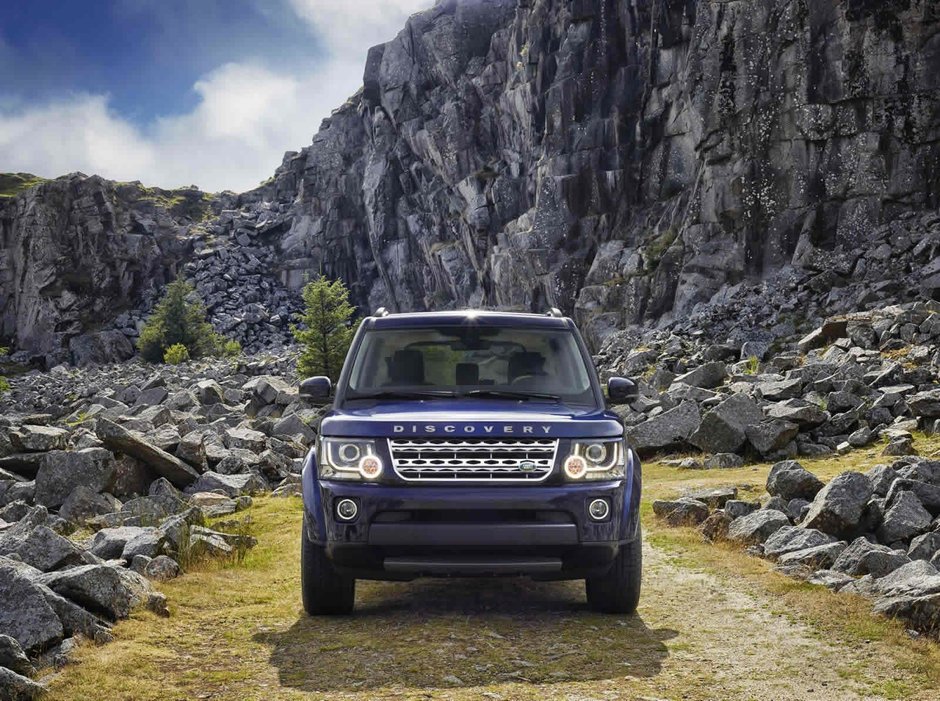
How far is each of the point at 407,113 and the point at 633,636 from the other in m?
112

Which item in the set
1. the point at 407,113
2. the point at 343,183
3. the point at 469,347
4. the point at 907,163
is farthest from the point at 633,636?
the point at 343,183

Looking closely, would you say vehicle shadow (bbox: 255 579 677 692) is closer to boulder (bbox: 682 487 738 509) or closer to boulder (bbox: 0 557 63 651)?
boulder (bbox: 0 557 63 651)

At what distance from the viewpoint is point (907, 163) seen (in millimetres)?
52812

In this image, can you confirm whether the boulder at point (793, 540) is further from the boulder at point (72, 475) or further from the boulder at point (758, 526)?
the boulder at point (72, 475)

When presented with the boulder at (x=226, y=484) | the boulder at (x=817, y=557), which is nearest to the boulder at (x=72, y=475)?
the boulder at (x=226, y=484)

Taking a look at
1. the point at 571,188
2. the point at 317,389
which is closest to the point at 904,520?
the point at 317,389

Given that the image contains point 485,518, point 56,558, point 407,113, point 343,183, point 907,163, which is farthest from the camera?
point 343,183

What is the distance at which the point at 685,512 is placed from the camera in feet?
40.3

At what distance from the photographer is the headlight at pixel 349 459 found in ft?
22.5

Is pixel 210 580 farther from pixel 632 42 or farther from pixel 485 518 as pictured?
pixel 632 42

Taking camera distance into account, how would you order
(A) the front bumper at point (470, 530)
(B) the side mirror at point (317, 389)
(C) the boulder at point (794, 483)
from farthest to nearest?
(C) the boulder at point (794, 483)
(B) the side mirror at point (317, 389)
(A) the front bumper at point (470, 530)

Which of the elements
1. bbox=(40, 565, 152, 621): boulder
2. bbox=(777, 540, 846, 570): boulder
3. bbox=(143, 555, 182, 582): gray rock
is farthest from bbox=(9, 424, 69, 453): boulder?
bbox=(777, 540, 846, 570): boulder

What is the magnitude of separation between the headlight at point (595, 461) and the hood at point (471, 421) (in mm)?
85

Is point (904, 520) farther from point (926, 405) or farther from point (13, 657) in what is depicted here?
point (926, 405)
